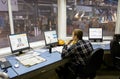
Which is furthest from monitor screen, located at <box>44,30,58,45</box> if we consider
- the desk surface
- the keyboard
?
the keyboard

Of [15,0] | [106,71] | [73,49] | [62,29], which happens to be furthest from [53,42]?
[106,71]

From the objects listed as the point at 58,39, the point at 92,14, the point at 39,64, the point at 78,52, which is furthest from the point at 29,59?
the point at 92,14

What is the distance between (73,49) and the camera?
85.6 inches

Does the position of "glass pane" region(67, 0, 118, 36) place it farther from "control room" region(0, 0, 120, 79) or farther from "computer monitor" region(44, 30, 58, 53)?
"computer monitor" region(44, 30, 58, 53)

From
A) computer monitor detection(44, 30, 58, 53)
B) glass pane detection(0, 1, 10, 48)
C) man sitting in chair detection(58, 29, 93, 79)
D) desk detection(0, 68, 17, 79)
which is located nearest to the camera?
desk detection(0, 68, 17, 79)

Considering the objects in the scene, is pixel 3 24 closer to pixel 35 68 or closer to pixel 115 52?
pixel 35 68

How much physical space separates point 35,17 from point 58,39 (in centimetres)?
73

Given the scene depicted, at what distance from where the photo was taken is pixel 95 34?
327 cm

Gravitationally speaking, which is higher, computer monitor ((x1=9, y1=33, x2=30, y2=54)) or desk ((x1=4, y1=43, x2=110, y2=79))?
computer monitor ((x1=9, y1=33, x2=30, y2=54))

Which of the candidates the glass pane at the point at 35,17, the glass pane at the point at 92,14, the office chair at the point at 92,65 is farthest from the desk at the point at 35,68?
the glass pane at the point at 92,14

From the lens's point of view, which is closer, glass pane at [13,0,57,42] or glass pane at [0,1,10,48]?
glass pane at [0,1,10,48]

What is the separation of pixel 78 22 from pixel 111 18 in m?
0.82

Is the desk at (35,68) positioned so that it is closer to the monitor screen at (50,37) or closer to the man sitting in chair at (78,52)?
the man sitting in chair at (78,52)

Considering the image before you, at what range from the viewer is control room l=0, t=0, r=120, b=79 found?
6.88 ft
